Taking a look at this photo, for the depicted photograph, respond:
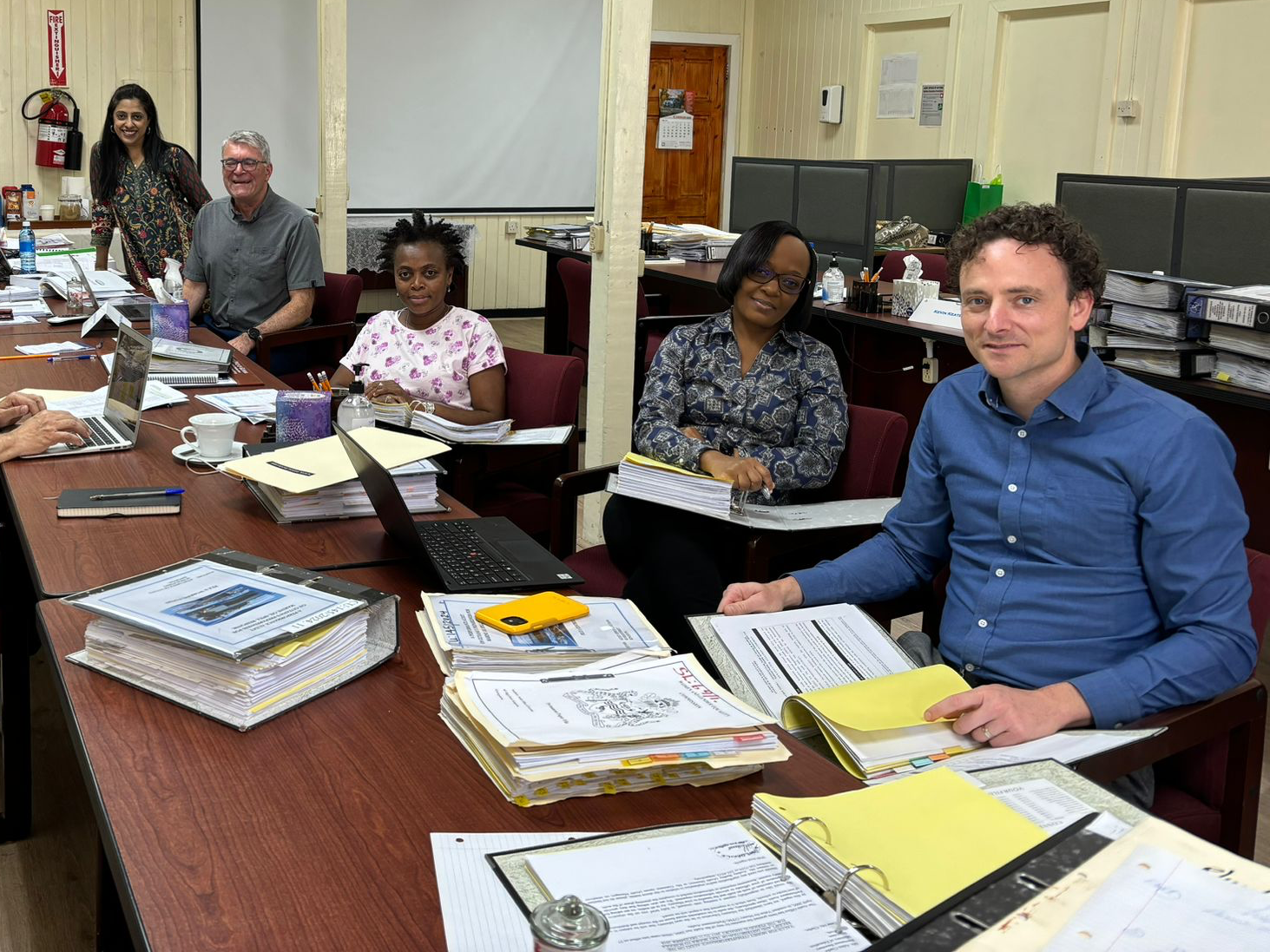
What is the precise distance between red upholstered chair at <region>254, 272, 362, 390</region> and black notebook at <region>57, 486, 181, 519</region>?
84.2 inches

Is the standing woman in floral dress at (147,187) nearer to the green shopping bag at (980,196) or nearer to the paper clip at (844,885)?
the green shopping bag at (980,196)

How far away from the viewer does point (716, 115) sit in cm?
1032

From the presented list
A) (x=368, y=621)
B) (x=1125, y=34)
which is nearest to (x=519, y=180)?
(x=1125, y=34)

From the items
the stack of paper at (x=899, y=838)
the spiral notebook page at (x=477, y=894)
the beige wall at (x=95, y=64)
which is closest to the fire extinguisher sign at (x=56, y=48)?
the beige wall at (x=95, y=64)

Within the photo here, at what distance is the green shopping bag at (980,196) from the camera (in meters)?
8.03

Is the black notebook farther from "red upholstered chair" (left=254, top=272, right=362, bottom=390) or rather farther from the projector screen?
the projector screen

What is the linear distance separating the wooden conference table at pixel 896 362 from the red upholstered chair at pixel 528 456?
5.21 ft

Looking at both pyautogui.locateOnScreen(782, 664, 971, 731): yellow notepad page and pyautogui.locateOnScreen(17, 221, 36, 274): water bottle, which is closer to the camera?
pyautogui.locateOnScreen(782, 664, 971, 731): yellow notepad page

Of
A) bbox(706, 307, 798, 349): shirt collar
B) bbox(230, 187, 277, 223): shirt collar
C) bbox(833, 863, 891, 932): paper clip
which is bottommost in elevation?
bbox(833, 863, 891, 932): paper clip

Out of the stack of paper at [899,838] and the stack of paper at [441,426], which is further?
the stack of paper at [441,426]

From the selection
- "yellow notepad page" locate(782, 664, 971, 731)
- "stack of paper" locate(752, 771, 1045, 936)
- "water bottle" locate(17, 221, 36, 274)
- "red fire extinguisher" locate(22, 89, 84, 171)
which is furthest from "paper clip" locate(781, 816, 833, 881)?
"red fire extinguisher" locate(22, 89, 84, 171)

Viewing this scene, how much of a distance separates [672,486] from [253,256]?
2.63 metres

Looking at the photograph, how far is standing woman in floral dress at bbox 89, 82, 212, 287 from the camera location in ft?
17.5

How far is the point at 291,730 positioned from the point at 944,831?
0.73 m
